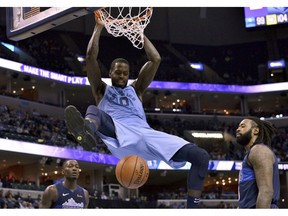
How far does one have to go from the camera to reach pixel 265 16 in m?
39.6

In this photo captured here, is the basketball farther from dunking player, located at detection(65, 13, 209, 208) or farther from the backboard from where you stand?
the backboard

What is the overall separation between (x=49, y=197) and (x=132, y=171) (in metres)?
1.56

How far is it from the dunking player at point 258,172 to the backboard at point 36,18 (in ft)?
8.89

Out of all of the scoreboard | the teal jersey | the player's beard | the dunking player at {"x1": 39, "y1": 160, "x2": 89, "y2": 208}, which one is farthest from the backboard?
the scoreboard

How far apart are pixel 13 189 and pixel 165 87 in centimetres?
1453

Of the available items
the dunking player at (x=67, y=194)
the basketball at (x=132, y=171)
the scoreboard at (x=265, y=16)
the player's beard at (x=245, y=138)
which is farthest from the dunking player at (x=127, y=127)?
the scoreboard at (x=265, y=16)

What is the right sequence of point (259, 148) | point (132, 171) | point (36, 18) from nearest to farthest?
point (259, 148)
point (132, 171)
point (36, 18)

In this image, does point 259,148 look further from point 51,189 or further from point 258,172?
point 51,189

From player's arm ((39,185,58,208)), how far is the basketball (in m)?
1.31

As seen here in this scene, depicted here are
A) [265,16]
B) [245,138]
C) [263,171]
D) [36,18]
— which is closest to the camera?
[263,171]

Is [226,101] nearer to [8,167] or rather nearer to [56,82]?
[56,82]

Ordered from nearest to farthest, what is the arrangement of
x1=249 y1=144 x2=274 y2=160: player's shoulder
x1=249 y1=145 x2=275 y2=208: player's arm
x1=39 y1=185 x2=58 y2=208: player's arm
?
x1=249 y1=145 x2=275 y2=208: player's arm, x1=249 y1=144 x2=274 y2=160: player's shoulder, x1=39 y1=185 x2=58 y2=208: player's arm

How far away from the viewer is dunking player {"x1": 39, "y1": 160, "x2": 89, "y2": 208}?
728 cm

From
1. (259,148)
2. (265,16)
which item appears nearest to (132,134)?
(259,148)
